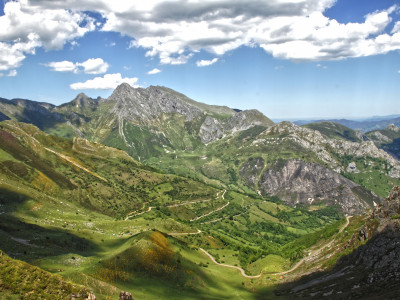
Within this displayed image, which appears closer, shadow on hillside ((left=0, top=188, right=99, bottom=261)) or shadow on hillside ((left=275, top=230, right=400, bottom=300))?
shadow on hillside ((left=275, top=230, right=400, bottom=300))

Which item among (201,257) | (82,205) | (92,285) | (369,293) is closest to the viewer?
(92,285)

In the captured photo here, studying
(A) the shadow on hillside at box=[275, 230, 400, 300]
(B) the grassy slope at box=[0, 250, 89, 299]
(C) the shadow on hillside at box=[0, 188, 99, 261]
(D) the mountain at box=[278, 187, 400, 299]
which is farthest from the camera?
(C) the shadow on hillside at box=[0, 188, 99, 261]

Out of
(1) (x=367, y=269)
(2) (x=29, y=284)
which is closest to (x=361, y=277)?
(1) (x=367, y=269)

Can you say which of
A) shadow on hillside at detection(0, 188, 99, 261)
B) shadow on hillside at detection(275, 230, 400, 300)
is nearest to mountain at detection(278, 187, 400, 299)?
shadow on hillside at detection(275, 230, 400, 300)

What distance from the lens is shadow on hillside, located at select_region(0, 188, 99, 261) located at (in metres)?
75.6

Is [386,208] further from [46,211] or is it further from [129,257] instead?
[46,211]

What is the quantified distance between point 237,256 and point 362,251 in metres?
72.1

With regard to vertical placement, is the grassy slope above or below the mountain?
above

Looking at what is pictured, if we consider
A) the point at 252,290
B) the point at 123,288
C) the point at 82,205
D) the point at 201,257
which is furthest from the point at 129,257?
the point at 82,205

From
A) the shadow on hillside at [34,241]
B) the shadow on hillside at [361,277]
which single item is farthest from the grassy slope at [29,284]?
the shadow on hillside at [361,277]

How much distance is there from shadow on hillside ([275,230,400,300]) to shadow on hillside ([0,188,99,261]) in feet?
216

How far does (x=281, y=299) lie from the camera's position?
2997 inches

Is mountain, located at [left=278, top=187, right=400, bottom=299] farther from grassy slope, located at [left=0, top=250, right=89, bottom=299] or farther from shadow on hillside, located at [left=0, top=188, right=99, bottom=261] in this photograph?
shadow on hillside, located at [left=0, top=188, right=99, bottom=261]

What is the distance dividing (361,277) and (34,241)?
91.5 metres
